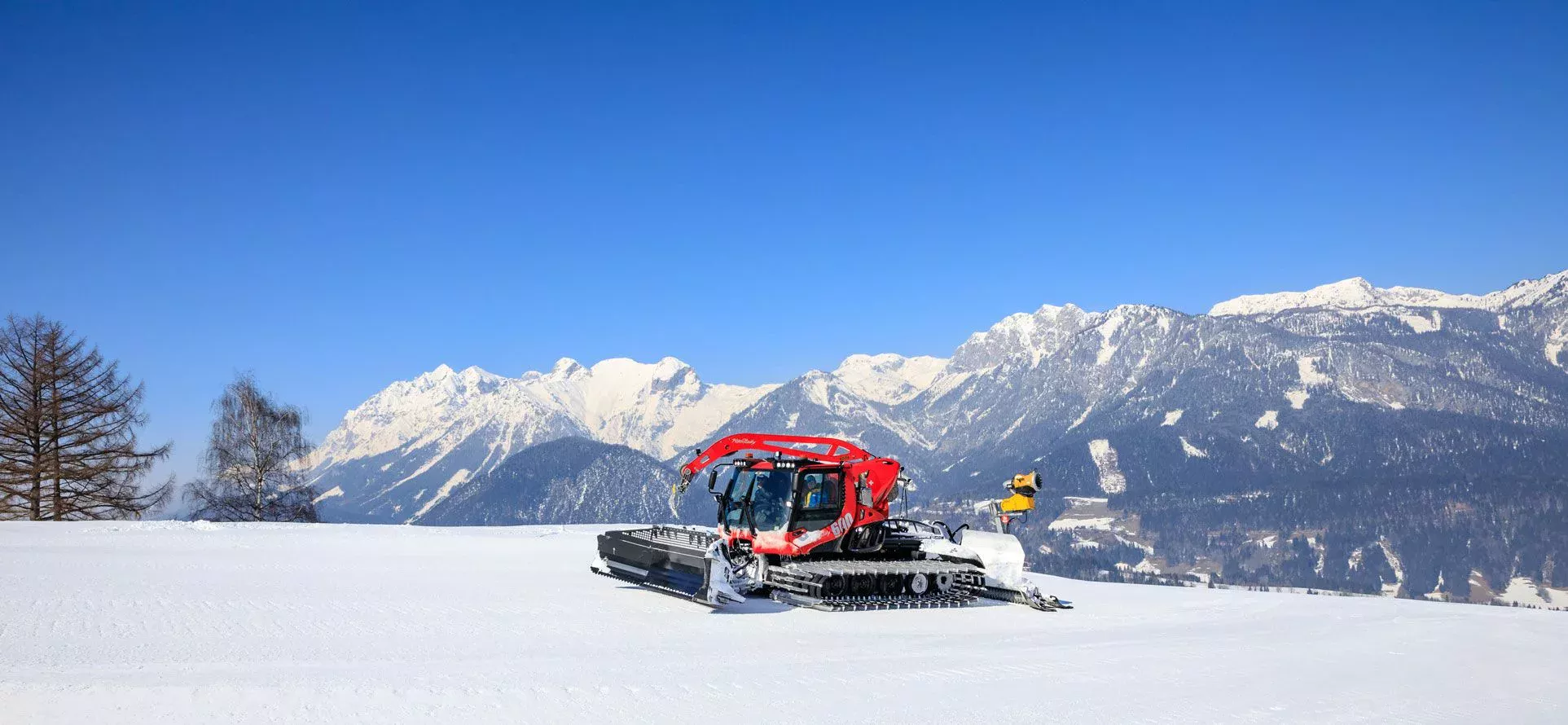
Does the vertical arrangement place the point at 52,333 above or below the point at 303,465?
above

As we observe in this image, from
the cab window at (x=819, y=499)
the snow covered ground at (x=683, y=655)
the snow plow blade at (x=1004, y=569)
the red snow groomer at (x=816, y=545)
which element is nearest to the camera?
the snow covered ground at (x=683, y=655)

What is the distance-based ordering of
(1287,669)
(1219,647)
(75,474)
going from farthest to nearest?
(75,474) → (1219,647) → (1287,669)

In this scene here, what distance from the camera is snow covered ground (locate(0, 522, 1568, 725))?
7.82 m

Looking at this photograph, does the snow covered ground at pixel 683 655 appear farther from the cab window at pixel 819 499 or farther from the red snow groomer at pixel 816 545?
the cab window at pixel 819 499

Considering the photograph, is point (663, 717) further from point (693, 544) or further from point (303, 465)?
point (303, 465)

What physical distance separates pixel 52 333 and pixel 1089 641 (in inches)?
1259

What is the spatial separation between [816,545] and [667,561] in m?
2.37

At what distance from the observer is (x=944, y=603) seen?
50.0 feet

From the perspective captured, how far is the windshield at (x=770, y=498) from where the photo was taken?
15461mm

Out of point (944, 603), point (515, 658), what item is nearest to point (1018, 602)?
point (944, 603)

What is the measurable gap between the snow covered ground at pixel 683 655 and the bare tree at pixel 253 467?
60.4ft

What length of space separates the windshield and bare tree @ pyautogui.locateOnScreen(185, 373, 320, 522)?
26.2m

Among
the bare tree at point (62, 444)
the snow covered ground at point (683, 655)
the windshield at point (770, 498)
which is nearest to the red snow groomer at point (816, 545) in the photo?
the windshield at point (770, 498)

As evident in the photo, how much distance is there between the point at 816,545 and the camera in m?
15.5
